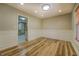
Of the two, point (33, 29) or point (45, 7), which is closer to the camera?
point (45, 7)

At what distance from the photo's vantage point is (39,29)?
1836mm

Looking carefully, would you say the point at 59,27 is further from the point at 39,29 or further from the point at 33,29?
the point at 33,29

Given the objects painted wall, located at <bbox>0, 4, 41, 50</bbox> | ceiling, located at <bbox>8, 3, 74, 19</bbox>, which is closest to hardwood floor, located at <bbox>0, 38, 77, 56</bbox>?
painted wall, located at <bbox>0, 4, 41, 50</bbox>

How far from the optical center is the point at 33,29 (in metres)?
1.84

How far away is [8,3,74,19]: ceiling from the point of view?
1680mm

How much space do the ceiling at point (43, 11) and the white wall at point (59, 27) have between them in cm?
8

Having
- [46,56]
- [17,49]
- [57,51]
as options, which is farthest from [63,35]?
[17,49]

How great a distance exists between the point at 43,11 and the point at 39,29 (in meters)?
0.31

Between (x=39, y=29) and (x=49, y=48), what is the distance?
360 mm

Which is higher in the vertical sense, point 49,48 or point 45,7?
point 45,7

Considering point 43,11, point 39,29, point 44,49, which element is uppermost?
point 43,11

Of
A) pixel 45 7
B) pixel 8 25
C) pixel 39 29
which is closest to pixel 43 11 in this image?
pixel 45 7

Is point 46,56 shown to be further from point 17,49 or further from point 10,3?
point 10,3

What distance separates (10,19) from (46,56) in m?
0.81
